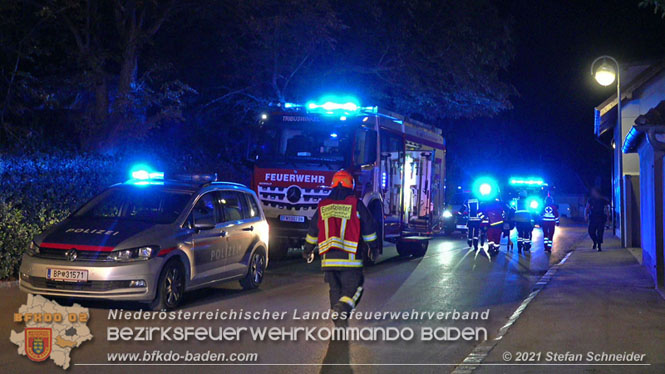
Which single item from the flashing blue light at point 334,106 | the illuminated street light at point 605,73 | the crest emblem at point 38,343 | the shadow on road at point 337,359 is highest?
the illuminated street light at point 605,73

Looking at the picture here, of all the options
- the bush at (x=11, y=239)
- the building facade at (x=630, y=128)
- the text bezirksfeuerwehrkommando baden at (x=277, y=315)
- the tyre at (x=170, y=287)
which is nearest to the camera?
the text bezirksfeuerwehrkommando baden at (x=277, y=315)

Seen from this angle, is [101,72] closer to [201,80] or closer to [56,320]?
[201,80]

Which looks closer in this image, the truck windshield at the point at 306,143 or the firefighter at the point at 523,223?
the truck windshield at the point at 306,143

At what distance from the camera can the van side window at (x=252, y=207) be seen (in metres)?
12.2

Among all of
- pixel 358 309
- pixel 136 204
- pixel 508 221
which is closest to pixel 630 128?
pixel 508 221

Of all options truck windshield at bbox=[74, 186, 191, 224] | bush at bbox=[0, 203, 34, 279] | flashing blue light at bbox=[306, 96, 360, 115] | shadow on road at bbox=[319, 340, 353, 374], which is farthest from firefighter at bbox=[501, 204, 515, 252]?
shadow on road at bbox=[319, 340, 353, 374]

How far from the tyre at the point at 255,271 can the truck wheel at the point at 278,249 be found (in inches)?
160

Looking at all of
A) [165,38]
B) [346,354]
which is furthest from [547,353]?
[165,38]

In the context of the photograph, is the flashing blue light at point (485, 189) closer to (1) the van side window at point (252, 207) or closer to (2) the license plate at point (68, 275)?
(1) the van side window at point (252, 207)

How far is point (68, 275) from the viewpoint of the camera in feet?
29.7

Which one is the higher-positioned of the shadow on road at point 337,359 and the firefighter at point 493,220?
the firefighter at point 493,220

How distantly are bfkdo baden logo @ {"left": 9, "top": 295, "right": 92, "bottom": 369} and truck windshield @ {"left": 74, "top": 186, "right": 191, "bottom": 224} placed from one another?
1.44 m

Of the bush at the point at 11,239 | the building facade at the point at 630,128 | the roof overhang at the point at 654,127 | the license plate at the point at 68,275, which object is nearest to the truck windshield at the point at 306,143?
the bush at the point at 11,239

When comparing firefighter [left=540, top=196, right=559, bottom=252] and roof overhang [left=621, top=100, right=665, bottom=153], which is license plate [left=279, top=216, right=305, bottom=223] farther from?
firefighter [left=540, top=196, right=559, bottom=252]
